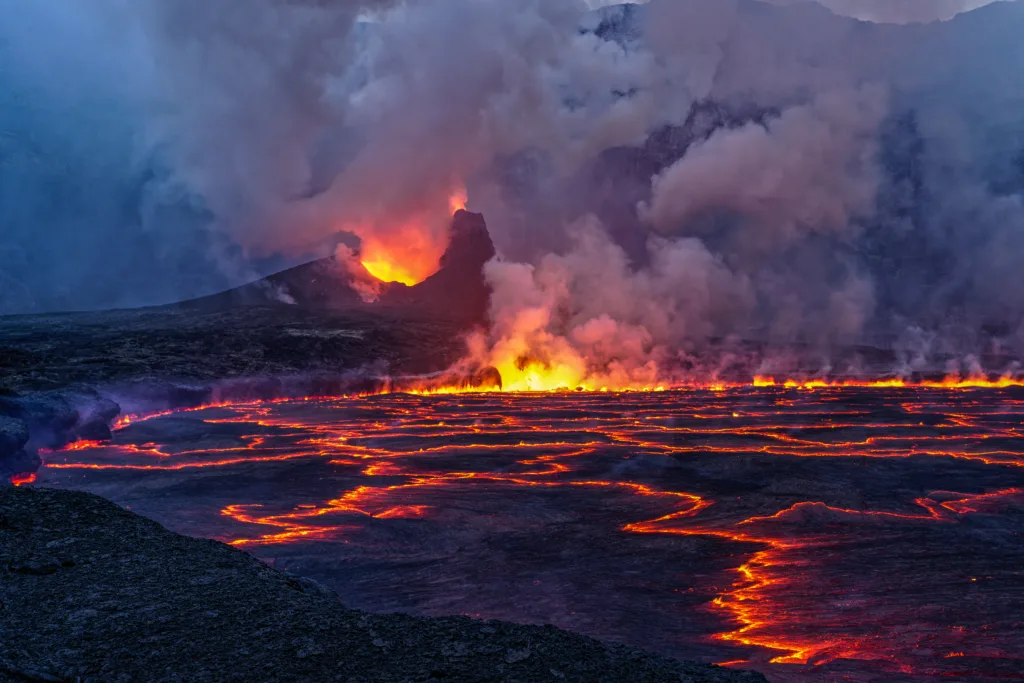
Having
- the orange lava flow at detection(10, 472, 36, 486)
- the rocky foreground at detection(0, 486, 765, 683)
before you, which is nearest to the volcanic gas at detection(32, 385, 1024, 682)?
the orange lava flow at detection(10, 472, 36, 486)

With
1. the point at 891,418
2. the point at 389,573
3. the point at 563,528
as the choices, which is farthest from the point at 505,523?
the point at 891,418

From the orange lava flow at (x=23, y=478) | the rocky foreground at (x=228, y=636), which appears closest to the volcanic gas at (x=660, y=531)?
the orange lava flow at (x=23, y=478)

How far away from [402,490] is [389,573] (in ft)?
31.3

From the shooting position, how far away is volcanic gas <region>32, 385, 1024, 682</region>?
10.8m

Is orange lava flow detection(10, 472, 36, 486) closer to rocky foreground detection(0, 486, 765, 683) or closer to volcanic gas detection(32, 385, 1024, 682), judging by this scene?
volcanic gas detection(32, 385, 1024, 682)

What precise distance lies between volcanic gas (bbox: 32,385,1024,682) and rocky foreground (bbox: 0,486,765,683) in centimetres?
262

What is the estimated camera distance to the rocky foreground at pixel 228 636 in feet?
23.3

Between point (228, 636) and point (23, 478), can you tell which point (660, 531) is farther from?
point (23, 478)

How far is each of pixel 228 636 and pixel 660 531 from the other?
1139 centimetres

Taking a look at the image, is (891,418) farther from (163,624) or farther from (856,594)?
(163,624)

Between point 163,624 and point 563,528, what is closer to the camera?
point 163,624

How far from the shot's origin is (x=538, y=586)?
42.5 feet

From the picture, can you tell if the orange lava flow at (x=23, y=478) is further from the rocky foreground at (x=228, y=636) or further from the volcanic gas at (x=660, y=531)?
the rocky foreground at (x=228, y=636)

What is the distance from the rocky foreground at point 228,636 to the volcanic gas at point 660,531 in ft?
8.61
